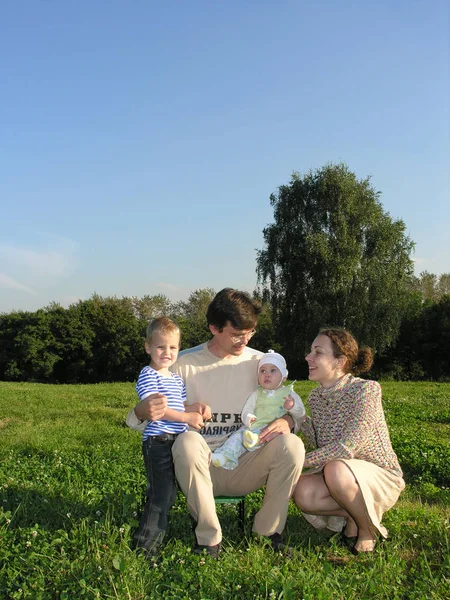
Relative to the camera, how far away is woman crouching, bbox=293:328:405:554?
13.7ft

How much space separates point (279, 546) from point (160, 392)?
143 cm

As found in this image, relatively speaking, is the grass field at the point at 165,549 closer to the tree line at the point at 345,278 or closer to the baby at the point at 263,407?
the baby at the point at 263,407

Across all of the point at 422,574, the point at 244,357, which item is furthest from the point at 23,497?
the point at 422,574

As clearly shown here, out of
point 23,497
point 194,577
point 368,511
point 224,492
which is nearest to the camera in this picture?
point 194,577

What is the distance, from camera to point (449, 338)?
38906mm

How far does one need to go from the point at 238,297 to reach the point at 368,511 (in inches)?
74.9

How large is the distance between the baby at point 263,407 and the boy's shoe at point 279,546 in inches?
23.4

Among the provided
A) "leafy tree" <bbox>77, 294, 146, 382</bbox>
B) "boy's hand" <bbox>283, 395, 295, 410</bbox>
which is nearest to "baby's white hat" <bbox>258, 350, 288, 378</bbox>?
"boy's hand" <bbox>283, 395, 295, 410</bbox>

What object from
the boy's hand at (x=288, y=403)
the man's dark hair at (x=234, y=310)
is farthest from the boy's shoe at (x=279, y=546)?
the man's dark hair at (x=234, y=310)

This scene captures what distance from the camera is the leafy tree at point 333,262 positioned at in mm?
31750

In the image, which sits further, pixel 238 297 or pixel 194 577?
pixel 238 297

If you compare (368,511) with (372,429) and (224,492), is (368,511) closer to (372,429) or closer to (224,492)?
(372,429)

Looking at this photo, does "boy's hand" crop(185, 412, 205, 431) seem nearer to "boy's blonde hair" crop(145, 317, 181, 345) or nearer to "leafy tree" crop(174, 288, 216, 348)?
"boy's blonde hair" crop(145, 317, 181, 345)

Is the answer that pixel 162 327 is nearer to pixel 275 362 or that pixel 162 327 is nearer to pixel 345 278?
pixel 275 362
